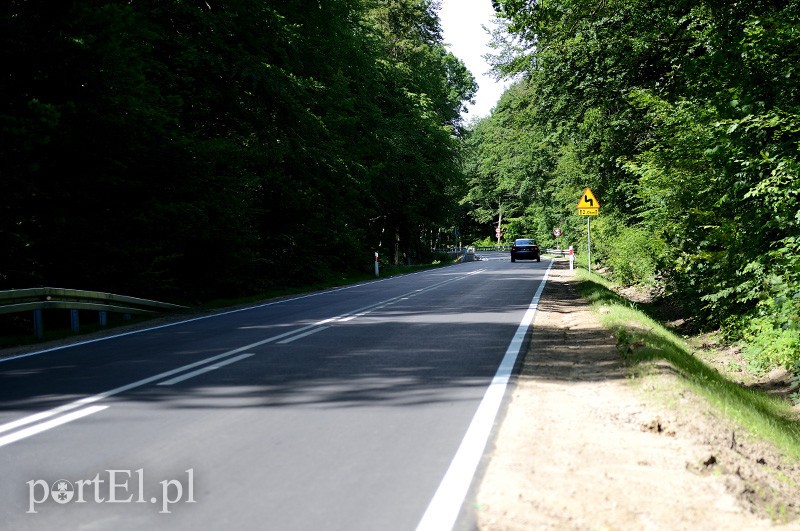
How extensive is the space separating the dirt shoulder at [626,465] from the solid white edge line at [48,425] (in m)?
3.55

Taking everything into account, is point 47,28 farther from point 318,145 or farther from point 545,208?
point 545,208

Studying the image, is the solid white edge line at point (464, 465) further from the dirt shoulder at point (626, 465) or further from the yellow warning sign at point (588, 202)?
the yellow warning sign at point (588, 202)

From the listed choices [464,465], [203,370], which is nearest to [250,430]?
[464,465]

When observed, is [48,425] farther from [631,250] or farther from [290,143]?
[290,143]

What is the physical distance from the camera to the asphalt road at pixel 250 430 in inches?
154

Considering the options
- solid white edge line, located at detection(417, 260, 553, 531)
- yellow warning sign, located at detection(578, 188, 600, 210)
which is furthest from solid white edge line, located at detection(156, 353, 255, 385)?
yellow warning sign, located at detection(578, 188, 600, 210)

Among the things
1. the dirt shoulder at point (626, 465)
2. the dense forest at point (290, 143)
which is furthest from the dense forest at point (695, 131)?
the dirt shoulder at point (626, 465)

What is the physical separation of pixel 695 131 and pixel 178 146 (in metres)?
11.5

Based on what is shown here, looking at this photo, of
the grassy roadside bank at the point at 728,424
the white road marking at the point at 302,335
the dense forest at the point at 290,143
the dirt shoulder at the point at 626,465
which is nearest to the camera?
the dirt shoulder at the point at 626,465

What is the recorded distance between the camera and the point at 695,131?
12914mm

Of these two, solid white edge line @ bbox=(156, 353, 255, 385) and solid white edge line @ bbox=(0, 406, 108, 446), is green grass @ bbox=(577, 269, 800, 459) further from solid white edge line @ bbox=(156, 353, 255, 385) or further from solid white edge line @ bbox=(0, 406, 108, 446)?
solid white edge line @ bbox=(0, 406, 108, 446)

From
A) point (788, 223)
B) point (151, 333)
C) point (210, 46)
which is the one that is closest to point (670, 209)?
point (788, 223)

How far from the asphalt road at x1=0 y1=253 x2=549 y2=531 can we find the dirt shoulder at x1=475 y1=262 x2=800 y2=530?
11.1 inches

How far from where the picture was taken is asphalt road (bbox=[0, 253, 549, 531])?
12.9ft
